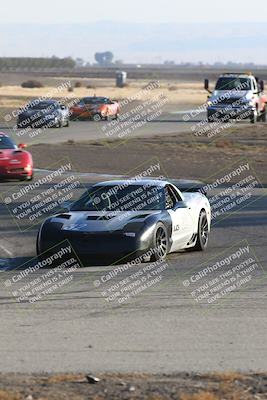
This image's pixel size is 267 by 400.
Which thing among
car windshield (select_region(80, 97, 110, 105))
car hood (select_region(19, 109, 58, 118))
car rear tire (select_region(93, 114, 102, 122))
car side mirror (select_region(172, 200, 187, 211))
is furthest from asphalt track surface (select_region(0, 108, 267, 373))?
car rear tire (select_region(93, 114, 102, 122))

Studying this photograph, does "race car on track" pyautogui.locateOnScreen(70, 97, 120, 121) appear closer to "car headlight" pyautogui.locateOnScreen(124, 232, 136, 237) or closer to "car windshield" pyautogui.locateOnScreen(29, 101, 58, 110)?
"car windshield" pyautogui.locateOnScreen(29, 101, 58, 110)

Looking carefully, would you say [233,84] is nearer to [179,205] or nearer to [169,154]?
[169,154]

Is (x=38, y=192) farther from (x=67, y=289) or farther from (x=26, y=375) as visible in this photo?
(x=26, y=375)

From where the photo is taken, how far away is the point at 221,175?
31438 millimetres

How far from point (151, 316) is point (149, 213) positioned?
5353mm

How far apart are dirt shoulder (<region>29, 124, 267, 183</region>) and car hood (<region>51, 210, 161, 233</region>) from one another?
512 inches

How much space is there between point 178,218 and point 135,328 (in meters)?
6.51

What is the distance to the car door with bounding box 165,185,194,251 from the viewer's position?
1745 centimetres

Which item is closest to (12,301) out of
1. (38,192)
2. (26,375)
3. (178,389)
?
(26,375)

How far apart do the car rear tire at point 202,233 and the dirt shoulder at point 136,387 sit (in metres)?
9.30

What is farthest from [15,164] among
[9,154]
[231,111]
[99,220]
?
[231,111]

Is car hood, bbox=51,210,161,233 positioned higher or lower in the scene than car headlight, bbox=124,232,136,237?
higher

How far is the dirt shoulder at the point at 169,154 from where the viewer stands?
33094 millimetres

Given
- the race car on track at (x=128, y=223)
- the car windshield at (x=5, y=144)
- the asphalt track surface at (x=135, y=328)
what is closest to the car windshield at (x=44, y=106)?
the car windshield at (x=5, y=144)
